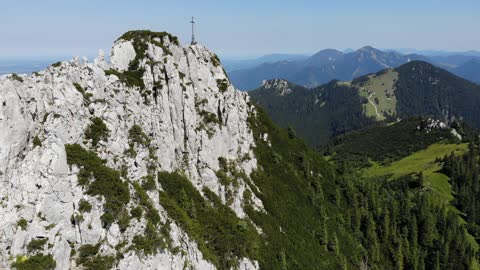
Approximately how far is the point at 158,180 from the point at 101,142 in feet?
55.7

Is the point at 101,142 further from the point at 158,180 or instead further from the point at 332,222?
the point at 332,222

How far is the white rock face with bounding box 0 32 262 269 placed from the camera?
45375 mm

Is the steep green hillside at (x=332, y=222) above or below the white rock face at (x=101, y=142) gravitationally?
below

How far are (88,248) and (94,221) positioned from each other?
3730 mm

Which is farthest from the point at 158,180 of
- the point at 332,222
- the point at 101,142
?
the point at 332,222

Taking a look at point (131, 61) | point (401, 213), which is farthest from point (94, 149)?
point (401, 213)

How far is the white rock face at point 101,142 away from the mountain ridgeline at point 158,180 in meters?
0.19

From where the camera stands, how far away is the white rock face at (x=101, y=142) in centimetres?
4538

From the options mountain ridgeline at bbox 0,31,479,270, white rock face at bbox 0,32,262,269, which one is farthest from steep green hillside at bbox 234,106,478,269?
white rock face at bbox 0,32,262,269

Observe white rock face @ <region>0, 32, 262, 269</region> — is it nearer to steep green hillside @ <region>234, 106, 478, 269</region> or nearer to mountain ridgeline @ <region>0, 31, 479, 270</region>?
mountain ridgeline @ <region>0, 31, 479, 270</region>

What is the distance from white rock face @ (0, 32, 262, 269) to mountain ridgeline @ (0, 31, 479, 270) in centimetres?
19

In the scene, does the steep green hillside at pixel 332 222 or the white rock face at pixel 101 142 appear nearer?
the white rock face at pixel 101 142

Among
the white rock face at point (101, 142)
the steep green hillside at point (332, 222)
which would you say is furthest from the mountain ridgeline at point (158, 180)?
the steep green hillside at point (332, 222)

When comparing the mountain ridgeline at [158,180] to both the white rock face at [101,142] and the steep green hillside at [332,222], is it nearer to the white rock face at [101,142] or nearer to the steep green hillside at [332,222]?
the white rock face at [101,142]
